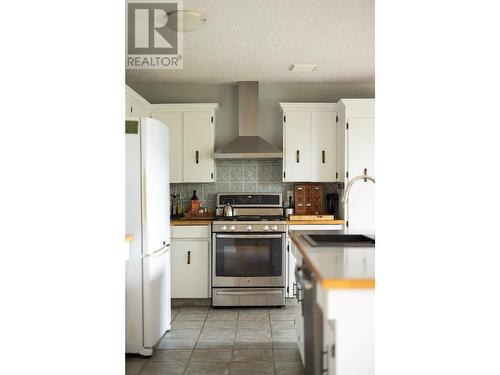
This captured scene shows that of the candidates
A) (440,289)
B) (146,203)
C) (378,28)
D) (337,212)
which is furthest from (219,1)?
(337,212)

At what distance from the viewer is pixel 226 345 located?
2934 mm

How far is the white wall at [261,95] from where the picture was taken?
4469mm

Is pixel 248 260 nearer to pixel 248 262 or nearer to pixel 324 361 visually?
pixel 248 262

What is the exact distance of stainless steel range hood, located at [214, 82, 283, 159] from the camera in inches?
164

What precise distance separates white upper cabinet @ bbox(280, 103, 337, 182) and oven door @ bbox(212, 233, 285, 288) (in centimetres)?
84

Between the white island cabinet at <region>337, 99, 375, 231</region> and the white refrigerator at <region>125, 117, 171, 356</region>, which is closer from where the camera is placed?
the white refrigerator at <region>125, 117, 171, 356</region>

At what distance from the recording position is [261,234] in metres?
3.89

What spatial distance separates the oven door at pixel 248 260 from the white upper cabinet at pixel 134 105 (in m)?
1.37

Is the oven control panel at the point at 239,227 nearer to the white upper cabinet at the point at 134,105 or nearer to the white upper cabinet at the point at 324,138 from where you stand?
the white upper cabinet at the point at 324,138

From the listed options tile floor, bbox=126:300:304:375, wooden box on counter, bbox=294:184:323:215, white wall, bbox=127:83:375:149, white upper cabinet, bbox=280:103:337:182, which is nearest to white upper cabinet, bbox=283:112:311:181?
white upper cabinet, bbox=280:103:337:182

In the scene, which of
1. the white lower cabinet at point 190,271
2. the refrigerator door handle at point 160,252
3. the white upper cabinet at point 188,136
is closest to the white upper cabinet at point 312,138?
the white upper cabinet at point 188,136

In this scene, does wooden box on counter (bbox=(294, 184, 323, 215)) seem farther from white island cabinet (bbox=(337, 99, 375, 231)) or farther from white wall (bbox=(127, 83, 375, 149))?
white wall (bbox=(127, 83, 375, 149))

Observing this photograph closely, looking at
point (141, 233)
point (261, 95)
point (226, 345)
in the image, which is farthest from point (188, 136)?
point (226, 345)
